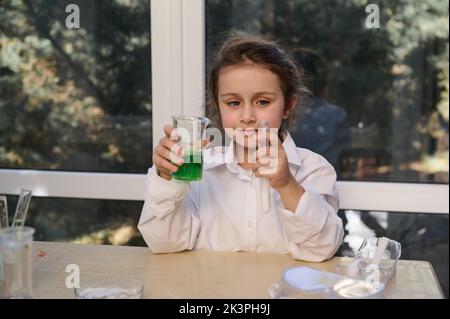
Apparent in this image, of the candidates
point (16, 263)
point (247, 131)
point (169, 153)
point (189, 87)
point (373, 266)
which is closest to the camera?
point (16, 263)

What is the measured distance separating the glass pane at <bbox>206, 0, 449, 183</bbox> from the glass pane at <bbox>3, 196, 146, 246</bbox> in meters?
0.74

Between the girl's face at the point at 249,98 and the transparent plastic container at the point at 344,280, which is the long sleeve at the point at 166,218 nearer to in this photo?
the girl's face at the point at 249,98

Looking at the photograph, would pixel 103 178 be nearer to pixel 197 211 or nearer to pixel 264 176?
pixel 197 211

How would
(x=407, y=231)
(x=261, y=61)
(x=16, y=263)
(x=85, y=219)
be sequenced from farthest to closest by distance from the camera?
(x=85, y=219)
(x=407, y=231)
(x=261, y=61)
(x=16, y=263)

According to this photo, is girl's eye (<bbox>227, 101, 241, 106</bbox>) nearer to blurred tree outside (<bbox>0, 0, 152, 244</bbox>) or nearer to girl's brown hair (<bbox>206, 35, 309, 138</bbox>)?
girl's brown hair (<bbox>206, 35, 309, 138</bbox>)

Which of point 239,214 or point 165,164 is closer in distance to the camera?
point 165,164

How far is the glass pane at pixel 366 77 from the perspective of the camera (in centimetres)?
206

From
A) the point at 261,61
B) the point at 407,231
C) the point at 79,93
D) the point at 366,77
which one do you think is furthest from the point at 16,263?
the point at 407,231

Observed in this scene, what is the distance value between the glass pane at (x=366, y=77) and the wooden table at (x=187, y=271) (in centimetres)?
87

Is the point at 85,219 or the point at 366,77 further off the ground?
the point at 366,77

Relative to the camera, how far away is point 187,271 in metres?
1.24

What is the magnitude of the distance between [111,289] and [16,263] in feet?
0.56

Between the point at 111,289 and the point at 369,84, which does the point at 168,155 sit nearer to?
the point at 111,289

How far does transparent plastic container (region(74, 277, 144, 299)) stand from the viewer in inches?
41.6
